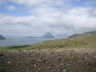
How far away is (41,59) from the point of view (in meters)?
15.3

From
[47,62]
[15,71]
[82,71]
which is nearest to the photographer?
[15,71]

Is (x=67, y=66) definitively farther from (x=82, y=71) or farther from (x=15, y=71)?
(x=15, y=71)

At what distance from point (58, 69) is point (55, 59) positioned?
231cm

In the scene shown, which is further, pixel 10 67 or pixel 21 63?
pixel 21 63

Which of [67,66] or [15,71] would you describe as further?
[67,66]

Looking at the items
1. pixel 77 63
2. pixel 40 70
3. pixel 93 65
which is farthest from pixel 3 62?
pixel 93 65

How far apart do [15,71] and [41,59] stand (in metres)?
3.44

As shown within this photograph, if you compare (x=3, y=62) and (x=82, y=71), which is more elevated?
(x=3, y=62)

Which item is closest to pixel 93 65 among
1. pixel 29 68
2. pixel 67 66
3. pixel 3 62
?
pixel 67 66

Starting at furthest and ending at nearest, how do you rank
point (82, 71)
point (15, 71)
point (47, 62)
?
point (47, 62) → point (82, 71) → point (15, 71)

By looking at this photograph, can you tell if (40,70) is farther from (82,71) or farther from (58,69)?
(82,71)

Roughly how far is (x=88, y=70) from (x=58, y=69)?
259cm

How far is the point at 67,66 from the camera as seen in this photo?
13.7 m

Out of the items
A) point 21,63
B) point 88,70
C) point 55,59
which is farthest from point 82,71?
point 21,63
